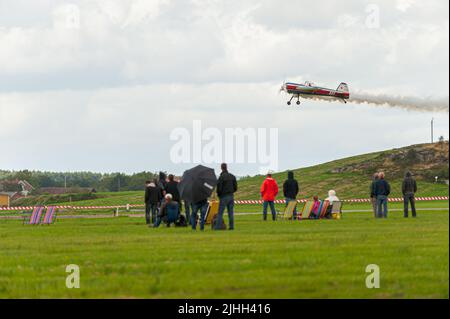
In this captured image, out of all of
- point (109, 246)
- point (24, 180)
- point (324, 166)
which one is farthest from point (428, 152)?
point (24, 180)

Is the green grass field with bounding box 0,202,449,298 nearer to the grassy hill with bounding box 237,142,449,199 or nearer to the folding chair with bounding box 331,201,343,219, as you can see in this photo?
the folding chair with bounding box 331,201,343,219

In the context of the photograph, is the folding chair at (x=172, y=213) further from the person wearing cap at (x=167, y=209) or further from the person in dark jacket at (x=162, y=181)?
the person in dark jacket at (x=162, y=181)

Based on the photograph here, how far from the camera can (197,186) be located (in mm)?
31078

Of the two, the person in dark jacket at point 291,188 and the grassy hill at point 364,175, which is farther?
the grassy hill at point 364,175

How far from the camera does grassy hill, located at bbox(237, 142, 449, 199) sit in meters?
85.4

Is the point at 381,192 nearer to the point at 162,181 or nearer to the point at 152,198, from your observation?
the point at 162,181

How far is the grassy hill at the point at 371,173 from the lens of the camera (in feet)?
280

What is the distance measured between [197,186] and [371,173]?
64608mm

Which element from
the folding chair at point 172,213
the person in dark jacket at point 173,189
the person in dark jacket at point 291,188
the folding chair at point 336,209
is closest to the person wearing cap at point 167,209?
the folding chair at point 172,213

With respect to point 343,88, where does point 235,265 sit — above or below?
below

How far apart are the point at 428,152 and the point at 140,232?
68.5 m

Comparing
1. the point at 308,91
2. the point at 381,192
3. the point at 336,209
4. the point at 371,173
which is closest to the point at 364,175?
the point at 371,173

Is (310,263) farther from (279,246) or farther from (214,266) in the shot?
(279,246)

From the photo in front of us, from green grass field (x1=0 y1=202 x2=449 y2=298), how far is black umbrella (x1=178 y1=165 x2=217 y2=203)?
3.87m
